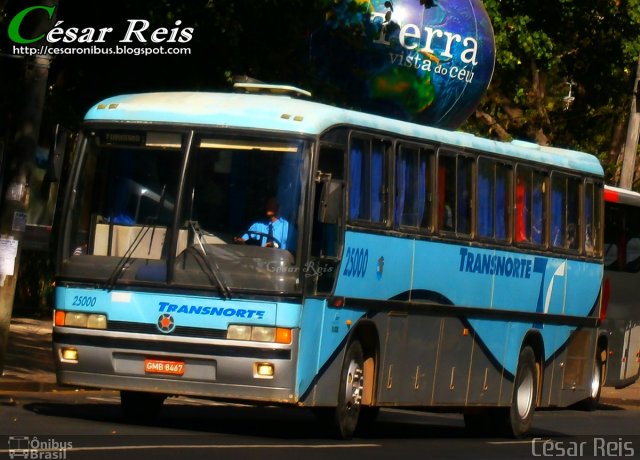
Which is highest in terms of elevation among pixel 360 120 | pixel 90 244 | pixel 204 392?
pixel 360 120

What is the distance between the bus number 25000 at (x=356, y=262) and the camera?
46.7 feet

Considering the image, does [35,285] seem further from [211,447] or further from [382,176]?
[211,447]

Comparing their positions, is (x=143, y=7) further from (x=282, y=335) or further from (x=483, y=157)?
(x=282, y=335)

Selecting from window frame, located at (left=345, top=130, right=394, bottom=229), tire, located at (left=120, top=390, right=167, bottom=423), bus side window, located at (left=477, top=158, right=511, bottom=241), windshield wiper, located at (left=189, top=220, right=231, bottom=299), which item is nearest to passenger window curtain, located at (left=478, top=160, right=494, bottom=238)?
bus side window, located at (left=477, top=158, right=511, bottom=241)

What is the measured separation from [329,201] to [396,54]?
26.3 ft

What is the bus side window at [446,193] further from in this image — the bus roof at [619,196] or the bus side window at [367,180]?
the bus roof at [619,196]

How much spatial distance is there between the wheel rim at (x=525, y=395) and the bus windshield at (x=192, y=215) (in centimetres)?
513

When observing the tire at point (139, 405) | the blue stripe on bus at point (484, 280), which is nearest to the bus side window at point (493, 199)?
the blue stripe on bus at point (484, 280)

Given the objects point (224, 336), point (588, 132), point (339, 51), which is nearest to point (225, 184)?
point (224, 336)

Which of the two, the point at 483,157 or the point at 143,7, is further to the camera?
the point at 143,7

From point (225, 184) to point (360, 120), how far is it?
1.58m

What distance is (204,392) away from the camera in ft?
44.0

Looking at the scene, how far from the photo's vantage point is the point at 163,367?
13500mm

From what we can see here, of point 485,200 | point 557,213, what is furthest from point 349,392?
point 557,213
